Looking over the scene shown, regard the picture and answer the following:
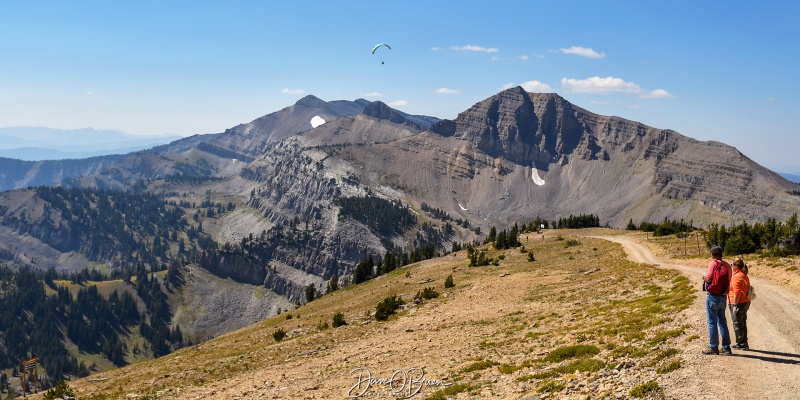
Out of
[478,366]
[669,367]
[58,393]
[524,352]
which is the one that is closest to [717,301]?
[669,367]

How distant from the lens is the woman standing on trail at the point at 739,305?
67.4 ft

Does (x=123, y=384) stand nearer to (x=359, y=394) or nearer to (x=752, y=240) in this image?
(x=359, y=394)

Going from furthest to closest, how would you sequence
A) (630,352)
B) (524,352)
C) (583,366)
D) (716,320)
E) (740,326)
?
(524,352), (630,352), (583,366), (740,326), (716,320)

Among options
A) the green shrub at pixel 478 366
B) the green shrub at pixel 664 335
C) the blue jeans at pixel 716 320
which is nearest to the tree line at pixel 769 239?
the green shrub at pixel 664 335

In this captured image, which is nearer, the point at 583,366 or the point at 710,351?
the point at 710,351

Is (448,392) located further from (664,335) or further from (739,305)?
(739,305)

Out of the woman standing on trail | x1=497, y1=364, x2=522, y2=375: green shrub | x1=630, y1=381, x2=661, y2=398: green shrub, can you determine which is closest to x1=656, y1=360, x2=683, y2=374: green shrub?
x1=630, y1=381, x2=661, y2=398: green shrub

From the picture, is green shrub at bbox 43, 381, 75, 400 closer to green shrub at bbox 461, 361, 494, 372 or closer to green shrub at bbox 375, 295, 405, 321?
green shrub at bbox 375, 295, 405, 321

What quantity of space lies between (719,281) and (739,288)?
76cm

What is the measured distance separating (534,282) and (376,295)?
2516 centimetres

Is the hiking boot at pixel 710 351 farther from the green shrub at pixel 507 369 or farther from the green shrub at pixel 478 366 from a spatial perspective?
the green shrub at pixel 478 366

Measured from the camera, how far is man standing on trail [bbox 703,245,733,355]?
65.6 feet

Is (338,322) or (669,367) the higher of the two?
(669,367)

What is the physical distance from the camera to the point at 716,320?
20219mm
